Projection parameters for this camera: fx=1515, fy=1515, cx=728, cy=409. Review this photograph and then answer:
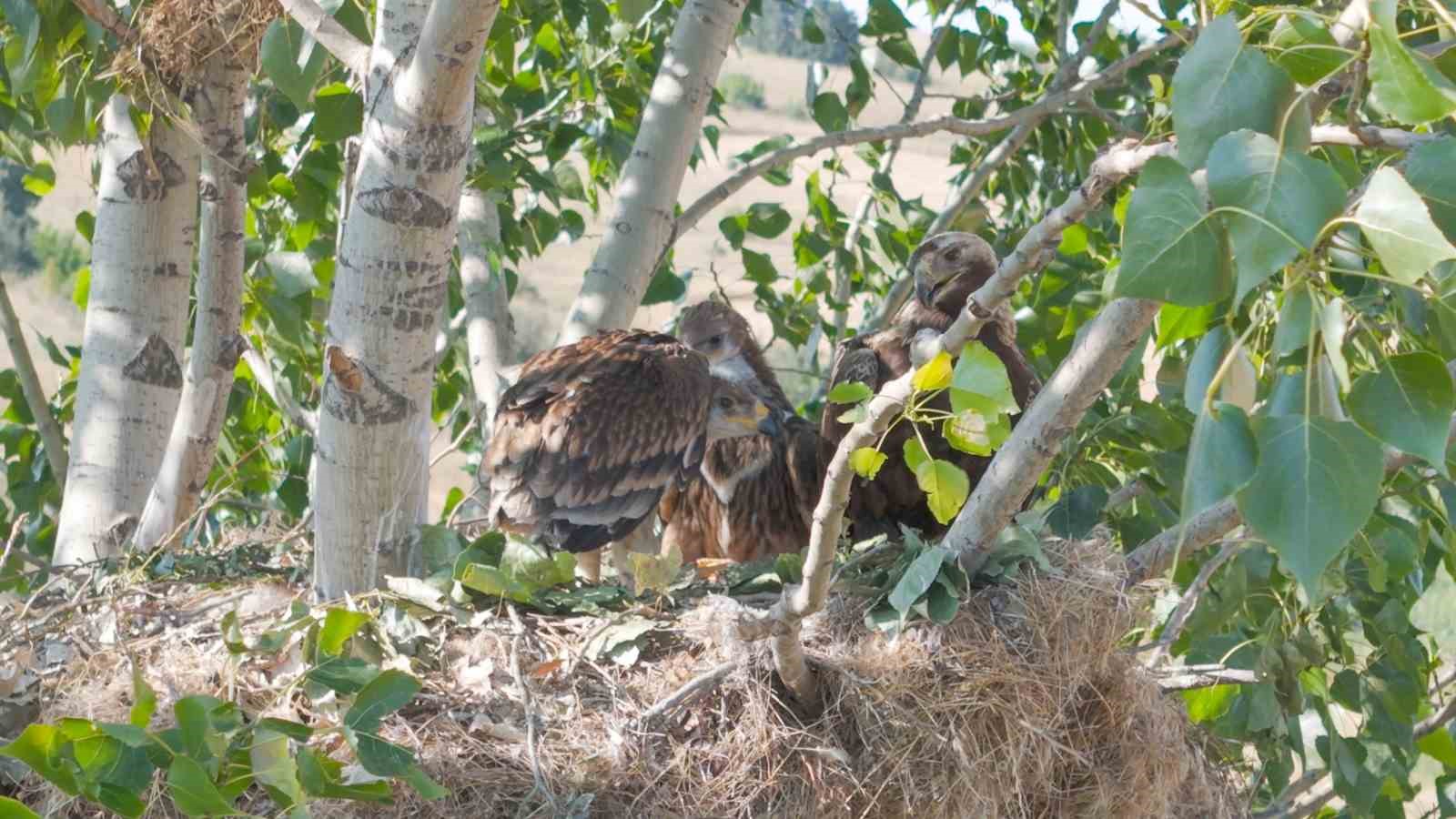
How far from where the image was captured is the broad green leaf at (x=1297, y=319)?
2.99 feet

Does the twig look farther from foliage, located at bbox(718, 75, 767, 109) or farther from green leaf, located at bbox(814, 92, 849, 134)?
foliage, located at bbox(718, 75, 767, 109)

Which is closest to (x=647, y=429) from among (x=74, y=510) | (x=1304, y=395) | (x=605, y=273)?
(x=605, y=273)

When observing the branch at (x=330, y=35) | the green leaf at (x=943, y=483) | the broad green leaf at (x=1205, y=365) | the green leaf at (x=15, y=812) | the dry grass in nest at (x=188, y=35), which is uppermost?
the dry grass in nest at (x=188, y=35)

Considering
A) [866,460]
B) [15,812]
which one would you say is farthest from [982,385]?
[15,812]

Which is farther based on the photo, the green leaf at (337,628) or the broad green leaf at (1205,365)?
the green leaf at (337,628)

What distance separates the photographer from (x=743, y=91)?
84.8 feet

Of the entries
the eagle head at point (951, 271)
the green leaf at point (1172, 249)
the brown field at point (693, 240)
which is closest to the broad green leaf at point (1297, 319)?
the green leaf at point (1172, 249)

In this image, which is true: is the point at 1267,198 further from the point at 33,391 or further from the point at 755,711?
the point at 33,391

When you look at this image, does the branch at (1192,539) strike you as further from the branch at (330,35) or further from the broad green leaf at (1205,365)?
the branch at (330,35)

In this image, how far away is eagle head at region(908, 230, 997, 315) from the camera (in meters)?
3.39

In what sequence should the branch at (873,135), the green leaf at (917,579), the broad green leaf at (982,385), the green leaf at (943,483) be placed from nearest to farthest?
the broad green leaf at (982,385), the green leaf at (943,483), the green leaf at (917,579), the branch at (873,135)

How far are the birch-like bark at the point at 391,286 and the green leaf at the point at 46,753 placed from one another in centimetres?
89

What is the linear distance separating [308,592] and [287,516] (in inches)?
63.5

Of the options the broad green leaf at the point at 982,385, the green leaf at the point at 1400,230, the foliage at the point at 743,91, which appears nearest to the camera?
the green leaf at the point at 1400,230
